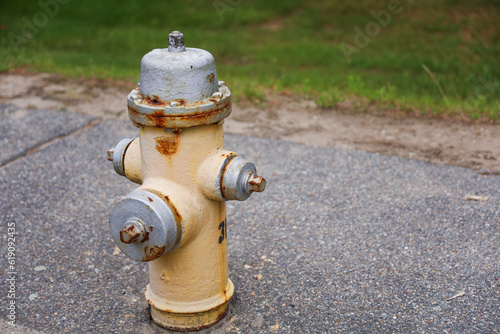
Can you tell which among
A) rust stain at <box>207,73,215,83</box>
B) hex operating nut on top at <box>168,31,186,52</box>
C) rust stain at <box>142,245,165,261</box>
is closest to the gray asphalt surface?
rust stain at <box>142,245,165,261</box>

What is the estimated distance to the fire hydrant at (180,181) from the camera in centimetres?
190

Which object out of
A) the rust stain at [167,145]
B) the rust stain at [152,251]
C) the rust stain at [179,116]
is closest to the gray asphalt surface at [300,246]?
the rust stain at [152,251]

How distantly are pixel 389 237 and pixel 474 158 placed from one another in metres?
1.24

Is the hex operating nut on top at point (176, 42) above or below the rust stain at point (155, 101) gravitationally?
above

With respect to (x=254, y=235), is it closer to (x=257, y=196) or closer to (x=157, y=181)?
(x=257, y=196)

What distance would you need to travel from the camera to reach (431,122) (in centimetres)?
428

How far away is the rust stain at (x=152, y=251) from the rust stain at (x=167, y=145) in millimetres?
336

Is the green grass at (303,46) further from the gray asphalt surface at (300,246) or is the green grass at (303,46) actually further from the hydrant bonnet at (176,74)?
the hydrant bonnet at (176,74)

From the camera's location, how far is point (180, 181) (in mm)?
2016

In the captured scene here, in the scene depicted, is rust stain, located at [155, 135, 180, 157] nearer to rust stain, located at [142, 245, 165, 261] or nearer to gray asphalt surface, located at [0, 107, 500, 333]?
rust stain, located at [142, 245, 165, 261]

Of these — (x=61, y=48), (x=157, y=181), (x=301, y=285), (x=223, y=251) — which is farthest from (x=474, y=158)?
(x=61, y=48)

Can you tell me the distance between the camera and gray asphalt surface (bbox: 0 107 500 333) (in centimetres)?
230

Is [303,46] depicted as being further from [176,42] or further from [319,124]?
[176,42]

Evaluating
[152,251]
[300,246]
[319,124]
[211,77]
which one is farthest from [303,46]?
[152,251]
